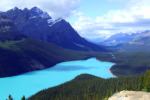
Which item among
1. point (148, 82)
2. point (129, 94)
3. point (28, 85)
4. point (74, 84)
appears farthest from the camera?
point (28, 85)

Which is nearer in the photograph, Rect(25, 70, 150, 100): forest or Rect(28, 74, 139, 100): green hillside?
Rect(25, 70, 150, 100): forest

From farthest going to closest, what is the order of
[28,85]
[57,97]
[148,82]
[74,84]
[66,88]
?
[28,85] < [74,84] < [66,88] < [57,97] < [148,82]

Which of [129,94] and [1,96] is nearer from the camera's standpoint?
[129,94]

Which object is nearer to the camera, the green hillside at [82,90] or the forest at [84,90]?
the forest at [84,90]

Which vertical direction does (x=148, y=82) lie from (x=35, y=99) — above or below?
above

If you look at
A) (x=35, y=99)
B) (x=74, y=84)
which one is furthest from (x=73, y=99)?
(x=74, y=84)

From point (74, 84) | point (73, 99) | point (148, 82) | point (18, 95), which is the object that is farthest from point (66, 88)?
point (148, 82)

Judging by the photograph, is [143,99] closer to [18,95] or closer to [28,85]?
[18,95]

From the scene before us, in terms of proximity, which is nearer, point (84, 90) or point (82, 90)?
point (84, 90)

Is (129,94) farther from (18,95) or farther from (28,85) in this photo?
(28,85)
